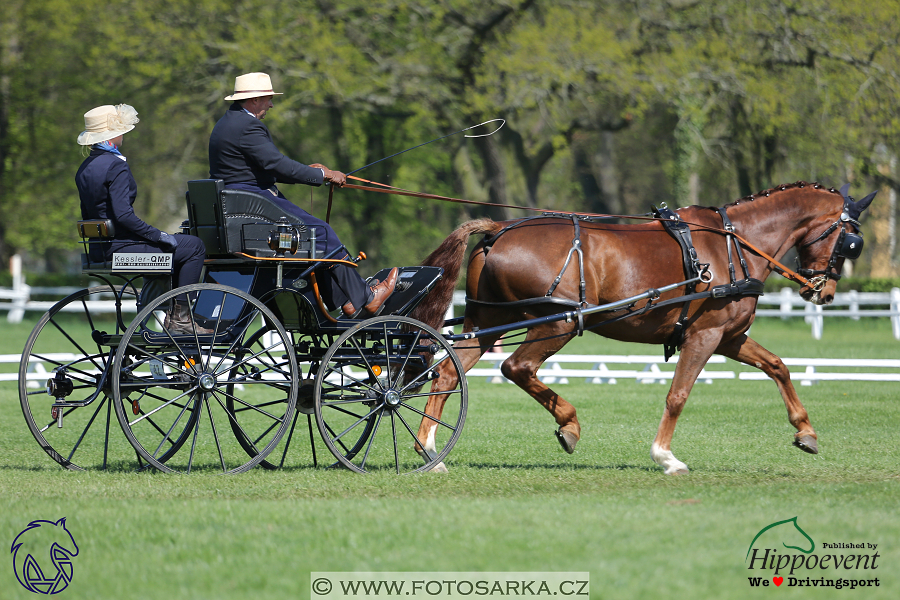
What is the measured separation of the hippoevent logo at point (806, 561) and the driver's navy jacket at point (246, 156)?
11.8 ft

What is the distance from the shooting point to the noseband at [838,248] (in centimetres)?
789

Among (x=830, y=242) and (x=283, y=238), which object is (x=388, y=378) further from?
(x=830, y=242)

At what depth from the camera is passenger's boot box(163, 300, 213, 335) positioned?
261 inches

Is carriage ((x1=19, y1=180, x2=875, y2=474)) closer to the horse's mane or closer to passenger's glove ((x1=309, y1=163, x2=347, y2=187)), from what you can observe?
the horse's mane

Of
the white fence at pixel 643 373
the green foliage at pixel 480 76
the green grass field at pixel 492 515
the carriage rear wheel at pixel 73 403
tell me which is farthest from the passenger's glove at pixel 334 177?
the green foliage at pixel 480 76

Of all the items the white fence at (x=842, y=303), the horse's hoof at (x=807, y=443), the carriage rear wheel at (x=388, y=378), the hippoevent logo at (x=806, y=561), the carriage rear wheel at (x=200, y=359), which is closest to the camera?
the hippoevent logo at (x=806, y=561)

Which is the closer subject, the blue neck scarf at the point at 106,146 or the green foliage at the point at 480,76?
the blue neck scarf at the point at 106,146

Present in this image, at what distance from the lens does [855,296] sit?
74.6 ft

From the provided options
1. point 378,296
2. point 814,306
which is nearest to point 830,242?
point 378,296

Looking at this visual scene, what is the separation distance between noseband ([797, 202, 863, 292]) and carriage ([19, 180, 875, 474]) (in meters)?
0.01

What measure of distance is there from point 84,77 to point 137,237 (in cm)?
2485

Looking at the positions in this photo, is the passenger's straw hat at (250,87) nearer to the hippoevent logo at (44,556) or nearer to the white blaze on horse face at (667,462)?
the hippoevent logo at (44,556)

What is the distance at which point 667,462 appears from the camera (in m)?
7.11

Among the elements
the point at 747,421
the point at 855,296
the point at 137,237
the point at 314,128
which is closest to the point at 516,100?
the point at 855,296
